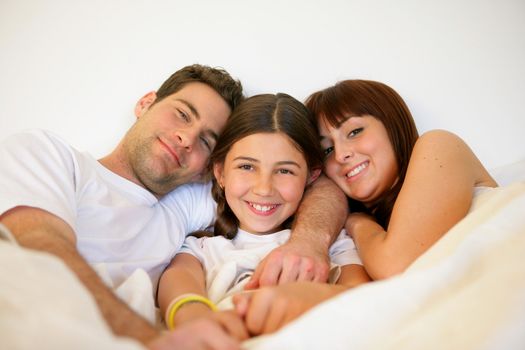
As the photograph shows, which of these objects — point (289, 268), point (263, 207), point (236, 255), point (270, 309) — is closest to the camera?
point (270, 309)

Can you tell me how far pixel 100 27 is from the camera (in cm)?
166

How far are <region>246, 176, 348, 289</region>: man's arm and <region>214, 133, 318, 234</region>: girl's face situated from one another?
9 centimetres

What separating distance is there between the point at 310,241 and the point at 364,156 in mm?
421

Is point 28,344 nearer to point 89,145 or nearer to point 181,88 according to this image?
point 181,88

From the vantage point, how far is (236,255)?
3.69ft

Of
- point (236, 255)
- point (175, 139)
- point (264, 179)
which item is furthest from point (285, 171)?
point (175, 139)

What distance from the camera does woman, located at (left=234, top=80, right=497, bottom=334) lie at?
0.70 metres

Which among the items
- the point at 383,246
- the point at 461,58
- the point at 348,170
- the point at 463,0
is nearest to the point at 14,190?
the point at 383,246

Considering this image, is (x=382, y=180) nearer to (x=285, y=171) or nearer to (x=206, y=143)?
(x=285, y=171)

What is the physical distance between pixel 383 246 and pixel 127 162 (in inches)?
38.2

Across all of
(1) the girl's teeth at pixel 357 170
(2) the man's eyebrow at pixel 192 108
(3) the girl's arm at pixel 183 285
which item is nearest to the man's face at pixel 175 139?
(2) the man's eyebrow at pixel 192 108

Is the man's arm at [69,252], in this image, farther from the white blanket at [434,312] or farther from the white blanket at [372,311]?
the white blanket at [434,312]

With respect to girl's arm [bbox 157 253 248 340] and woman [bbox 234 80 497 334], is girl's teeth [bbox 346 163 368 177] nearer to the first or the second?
woman [bbox 234 80 497 334]

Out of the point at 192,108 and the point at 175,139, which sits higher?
the point at 192,108
